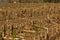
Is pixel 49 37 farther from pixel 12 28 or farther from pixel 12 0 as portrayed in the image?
pixel 12 0

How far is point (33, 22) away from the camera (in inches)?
113

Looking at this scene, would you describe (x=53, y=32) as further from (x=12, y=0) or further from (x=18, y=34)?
(x=12, y=0)

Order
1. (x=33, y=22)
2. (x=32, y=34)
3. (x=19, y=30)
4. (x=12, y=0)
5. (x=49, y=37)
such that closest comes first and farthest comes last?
(x=49, y=37), (x=32, y=34), (x=19, y=30), (x=33, y=22), (x=12, y=0)

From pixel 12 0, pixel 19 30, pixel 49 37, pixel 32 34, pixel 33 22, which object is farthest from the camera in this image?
pixel 12 0

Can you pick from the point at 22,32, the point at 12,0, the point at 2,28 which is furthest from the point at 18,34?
the point at 12,0

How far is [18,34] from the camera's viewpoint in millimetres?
2316

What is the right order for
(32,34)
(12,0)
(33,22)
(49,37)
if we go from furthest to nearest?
(12,0) → (33,22) → (32,34) → (49,37)

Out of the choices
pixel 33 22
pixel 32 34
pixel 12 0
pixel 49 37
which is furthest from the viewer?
pixel 12 0

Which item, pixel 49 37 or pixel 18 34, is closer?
pixel 49 37

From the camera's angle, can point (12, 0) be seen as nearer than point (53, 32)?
No

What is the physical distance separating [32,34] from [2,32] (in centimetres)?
34

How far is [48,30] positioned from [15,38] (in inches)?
16.6

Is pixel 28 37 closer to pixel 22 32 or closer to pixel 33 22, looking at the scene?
pixel 22 32

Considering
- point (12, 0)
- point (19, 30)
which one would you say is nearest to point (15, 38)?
point (19, 30)
